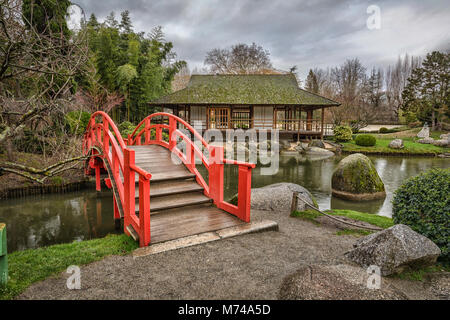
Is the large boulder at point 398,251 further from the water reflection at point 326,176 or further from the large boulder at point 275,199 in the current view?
the water reflection at point 326,176

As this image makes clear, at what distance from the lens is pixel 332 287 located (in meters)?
2.57

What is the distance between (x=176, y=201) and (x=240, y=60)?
33.3 m

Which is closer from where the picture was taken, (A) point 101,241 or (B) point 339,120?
(A) point 101,241

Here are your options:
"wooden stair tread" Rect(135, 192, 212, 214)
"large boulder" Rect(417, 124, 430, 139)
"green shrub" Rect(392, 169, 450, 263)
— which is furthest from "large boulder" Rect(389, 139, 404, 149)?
"wooden stair tread" Rect(135, 192, 212, 214)

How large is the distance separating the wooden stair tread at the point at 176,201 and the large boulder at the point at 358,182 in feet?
19.1

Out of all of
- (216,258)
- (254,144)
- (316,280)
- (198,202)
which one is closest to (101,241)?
(198,202)

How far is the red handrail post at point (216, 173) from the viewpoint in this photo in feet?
15.4

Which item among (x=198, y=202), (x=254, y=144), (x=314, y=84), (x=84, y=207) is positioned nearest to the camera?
(x=198, y=202)

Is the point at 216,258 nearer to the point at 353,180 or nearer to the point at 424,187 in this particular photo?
the point at 424,187

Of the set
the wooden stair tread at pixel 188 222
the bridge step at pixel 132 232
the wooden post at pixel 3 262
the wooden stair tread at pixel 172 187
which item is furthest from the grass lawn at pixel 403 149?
the wooden post at pixel 3 262

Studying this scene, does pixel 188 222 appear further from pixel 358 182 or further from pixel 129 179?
pixel 358 182

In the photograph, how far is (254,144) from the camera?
61.8ft

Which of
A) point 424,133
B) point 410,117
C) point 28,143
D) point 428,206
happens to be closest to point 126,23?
point 28,143
